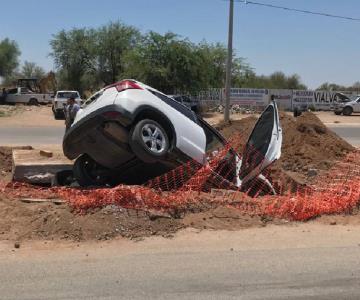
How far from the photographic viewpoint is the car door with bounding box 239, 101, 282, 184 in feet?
30.8

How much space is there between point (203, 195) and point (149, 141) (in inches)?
47.7

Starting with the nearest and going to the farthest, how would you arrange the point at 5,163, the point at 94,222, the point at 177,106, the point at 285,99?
the point at 94,222
the point at 177,106
the point at 5,163
the point at 285,99

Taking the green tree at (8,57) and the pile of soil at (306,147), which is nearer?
the pile of soil at (306,147)

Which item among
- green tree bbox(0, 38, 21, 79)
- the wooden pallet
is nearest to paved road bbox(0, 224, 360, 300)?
the wooden pallet

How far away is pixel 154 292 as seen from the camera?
5117mm

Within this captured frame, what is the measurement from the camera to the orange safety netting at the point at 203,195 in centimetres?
759

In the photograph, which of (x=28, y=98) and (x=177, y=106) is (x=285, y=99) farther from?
(x=177, y=106)

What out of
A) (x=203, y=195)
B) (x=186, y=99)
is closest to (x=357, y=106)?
(x=186, y=99)

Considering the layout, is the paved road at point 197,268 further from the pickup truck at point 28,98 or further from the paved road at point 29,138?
the pickup truck at point 28,98

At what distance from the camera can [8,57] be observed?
280ft

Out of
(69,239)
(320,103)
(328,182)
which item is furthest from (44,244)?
(320,103)

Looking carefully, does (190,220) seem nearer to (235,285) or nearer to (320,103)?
(235,285)

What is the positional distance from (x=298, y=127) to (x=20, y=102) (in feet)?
126

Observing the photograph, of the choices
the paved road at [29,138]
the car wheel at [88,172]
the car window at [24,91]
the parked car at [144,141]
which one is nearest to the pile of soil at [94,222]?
the parked car at [144,141]
